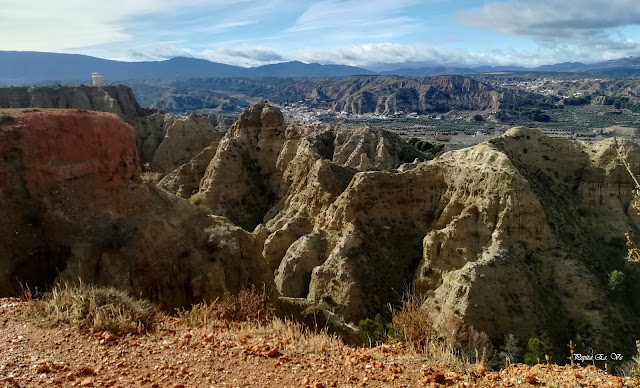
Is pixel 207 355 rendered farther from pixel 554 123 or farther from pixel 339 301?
pixel 554 123

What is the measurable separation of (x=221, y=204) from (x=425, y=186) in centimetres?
2251

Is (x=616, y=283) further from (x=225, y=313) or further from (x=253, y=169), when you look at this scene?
(x=253, y=169)

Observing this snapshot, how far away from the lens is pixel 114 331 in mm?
9570

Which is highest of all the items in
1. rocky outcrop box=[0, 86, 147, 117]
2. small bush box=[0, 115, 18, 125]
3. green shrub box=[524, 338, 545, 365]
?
rocky outcrop box=[0, 86, 147, 117]

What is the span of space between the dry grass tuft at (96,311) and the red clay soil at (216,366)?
0.99 ft

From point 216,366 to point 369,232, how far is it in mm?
27977

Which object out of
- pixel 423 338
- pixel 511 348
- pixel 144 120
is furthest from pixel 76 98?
pixel 423 338

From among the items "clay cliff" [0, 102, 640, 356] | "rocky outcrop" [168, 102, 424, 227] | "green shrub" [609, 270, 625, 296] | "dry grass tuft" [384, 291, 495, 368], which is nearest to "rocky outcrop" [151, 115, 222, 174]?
"rocky outcrop" [168, 102, 424, 227]

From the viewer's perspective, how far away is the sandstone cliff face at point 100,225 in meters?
19.5

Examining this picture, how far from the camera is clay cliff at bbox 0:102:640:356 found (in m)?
20.7

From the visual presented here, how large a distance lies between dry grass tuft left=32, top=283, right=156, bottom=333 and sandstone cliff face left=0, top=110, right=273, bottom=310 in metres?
7.98

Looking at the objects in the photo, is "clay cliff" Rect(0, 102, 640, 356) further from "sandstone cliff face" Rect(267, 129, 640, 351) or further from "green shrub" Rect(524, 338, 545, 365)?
"green shrub" Rect(524, 338, 545, 365)

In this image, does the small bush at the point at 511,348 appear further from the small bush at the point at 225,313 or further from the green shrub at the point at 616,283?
the small bush at the point at 225,313

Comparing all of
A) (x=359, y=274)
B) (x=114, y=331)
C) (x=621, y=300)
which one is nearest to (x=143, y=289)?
(x=114, y=331)
